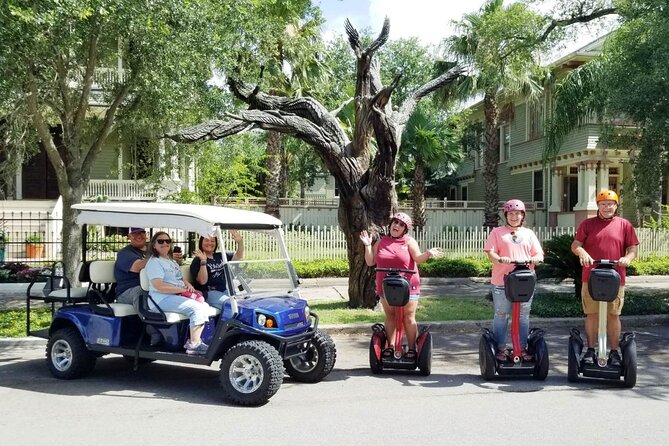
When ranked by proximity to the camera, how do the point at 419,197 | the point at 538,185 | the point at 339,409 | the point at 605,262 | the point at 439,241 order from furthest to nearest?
the point at 538,185, the point at 419,197, the point at 439,241, the point at 605,262, the point at 339,409

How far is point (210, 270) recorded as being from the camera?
6.79m

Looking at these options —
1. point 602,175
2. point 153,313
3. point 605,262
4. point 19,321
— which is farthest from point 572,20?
point 19,321

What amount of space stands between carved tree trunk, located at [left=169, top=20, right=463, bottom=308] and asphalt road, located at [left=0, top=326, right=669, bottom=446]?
12.5 ft


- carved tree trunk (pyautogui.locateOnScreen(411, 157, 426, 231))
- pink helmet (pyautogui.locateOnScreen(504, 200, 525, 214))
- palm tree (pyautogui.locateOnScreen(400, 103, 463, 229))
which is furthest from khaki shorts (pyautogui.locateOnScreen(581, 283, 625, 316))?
carved tree trunk (pyautogui.locateOnScreen(411, 157, 426, 231))

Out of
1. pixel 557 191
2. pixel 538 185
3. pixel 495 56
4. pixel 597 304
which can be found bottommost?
pixel 597 304

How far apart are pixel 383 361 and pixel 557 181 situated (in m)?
22.3

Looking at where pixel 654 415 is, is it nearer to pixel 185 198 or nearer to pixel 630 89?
pixel 630 89

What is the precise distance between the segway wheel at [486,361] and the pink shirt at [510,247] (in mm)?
670

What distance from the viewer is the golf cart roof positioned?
6.20 metres

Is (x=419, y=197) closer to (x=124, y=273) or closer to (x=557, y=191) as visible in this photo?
(x=557, y=191)

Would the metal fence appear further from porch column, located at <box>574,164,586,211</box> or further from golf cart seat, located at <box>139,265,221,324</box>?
golf cart seat, located at <box>139,265,221,324</box>

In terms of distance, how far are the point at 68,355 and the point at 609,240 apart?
589 cm

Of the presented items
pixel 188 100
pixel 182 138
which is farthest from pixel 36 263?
pixel 182 138

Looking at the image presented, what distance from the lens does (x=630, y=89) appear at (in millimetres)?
10680
